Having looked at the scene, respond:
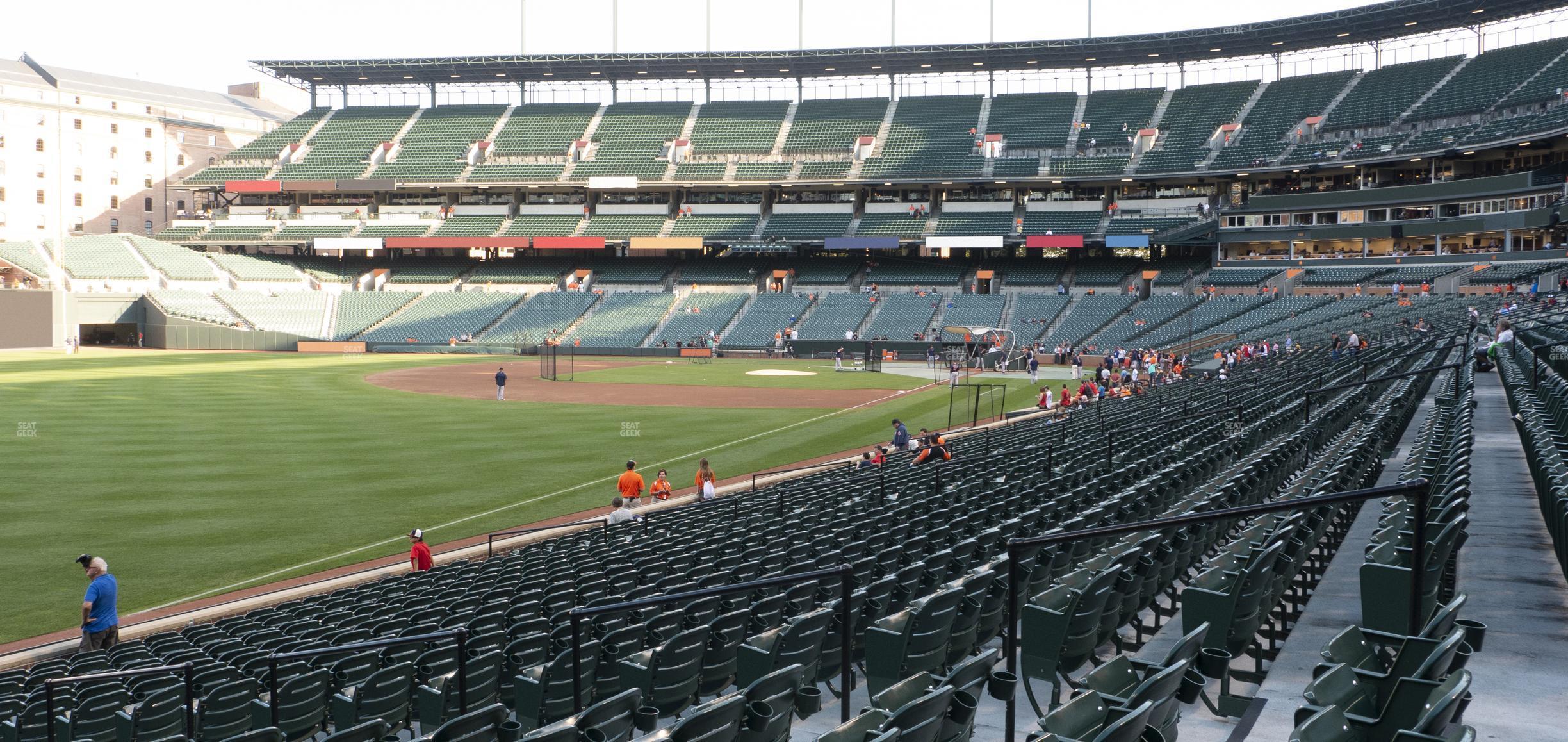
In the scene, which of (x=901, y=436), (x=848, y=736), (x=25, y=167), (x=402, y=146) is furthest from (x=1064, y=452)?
(x=25, y=167)

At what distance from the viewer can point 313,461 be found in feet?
92.6

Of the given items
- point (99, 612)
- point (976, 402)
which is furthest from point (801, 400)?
point (99, 612)

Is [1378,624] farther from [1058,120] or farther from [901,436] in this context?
→ [1058,120]

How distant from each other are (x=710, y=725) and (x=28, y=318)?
261ft

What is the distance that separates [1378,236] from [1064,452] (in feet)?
189

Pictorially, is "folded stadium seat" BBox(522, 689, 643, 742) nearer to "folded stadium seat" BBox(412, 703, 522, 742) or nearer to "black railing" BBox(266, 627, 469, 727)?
"folded stadium seat" BBox(412, 703, 522, 742)

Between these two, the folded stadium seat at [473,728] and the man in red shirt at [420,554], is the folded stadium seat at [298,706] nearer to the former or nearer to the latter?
the folded stadium seat at [473,728]

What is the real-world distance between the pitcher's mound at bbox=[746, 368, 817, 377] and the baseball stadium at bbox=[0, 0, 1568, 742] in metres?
2.18

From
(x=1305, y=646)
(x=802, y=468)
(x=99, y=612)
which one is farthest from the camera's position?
(x=802, y=468)

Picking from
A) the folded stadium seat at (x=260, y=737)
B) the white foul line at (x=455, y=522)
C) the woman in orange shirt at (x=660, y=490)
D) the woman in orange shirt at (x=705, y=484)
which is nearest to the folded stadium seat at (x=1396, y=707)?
the folded stadium seat at (x=260, y=737)

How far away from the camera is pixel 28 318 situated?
67.9 meters

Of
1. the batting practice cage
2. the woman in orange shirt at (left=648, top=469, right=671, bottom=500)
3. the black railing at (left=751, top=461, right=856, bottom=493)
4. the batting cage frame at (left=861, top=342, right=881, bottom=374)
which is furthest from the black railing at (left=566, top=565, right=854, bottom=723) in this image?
the batting cage frame at (left=861, top=342, right=881, bottom=374)

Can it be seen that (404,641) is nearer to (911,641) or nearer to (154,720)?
(154,720)

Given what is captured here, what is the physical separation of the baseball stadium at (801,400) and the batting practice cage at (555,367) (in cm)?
105
